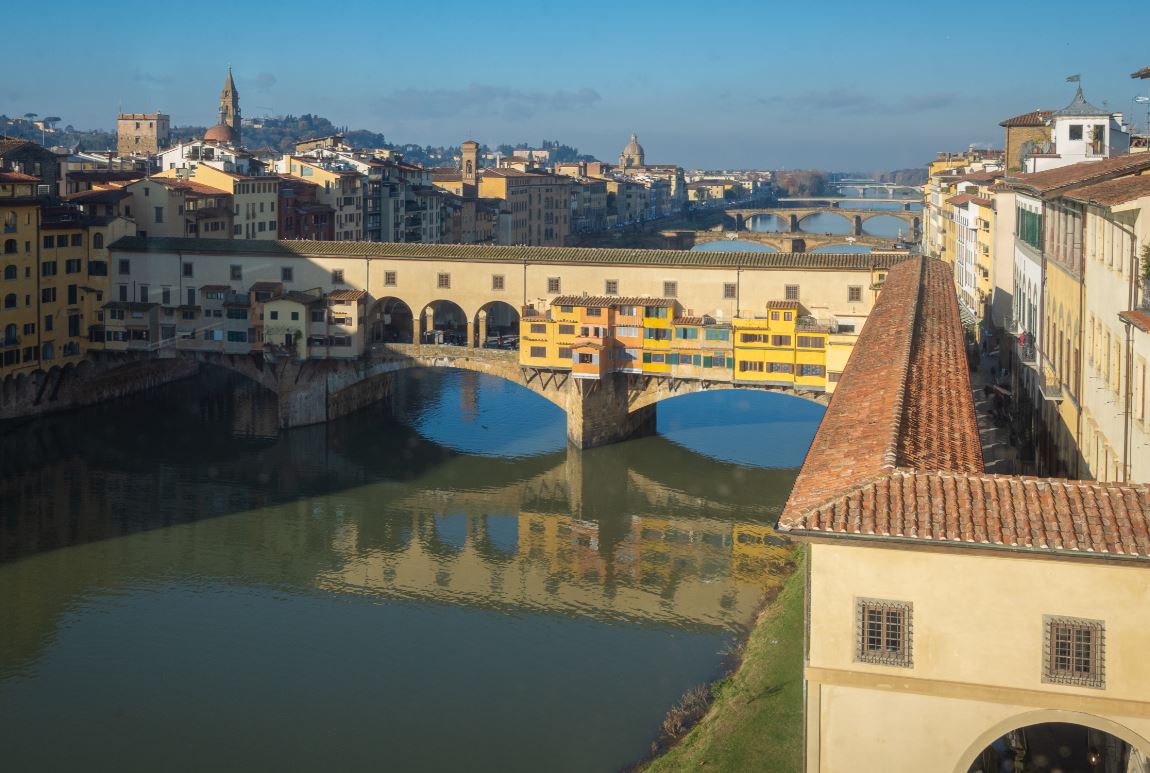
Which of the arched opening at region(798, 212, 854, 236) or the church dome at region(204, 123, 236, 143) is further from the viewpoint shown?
the arched opening at region(798, 212, 854, 236)

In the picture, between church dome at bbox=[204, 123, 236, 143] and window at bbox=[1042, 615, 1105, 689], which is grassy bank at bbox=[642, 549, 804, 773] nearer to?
window at bbox=[1042, 615, 1105, 689]

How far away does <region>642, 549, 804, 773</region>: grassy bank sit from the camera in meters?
14.7

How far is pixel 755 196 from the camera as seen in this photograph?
595 ft

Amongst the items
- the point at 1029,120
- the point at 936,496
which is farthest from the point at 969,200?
the point at 936,496

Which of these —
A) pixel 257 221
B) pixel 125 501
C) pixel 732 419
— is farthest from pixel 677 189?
pixel 125 501

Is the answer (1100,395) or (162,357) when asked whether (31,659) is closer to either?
(1100,395)

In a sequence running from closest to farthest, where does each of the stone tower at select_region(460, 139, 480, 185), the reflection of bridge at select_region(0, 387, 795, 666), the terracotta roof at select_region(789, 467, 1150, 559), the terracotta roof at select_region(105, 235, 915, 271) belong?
the terracotta roof at select_region(789, 467, 1150, 559), the reflection of bridge at select_region(0, 387, 795, 666), the terracotta roof at select_region(105, 235, 915, 271), the stone tower at select_region(460, 139, 480, 185)

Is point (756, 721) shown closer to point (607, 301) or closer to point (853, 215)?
point (607, 301)

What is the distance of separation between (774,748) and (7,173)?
29.6 metres

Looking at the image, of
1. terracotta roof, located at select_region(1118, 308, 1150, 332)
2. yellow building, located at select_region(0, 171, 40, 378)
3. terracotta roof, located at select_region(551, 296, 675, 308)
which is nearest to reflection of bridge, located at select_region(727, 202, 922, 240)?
terracotta roof, located at select_region(551, 296, 675, 308)

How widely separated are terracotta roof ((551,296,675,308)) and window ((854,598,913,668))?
24.4 meters

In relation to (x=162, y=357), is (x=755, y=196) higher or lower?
higher

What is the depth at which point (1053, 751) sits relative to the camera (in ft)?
45.0

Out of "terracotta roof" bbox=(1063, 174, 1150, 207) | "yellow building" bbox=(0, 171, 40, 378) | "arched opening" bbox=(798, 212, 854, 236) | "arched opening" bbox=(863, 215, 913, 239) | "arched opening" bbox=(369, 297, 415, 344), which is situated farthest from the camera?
"arched opening" bbox=(798, 212, 854, 236)
